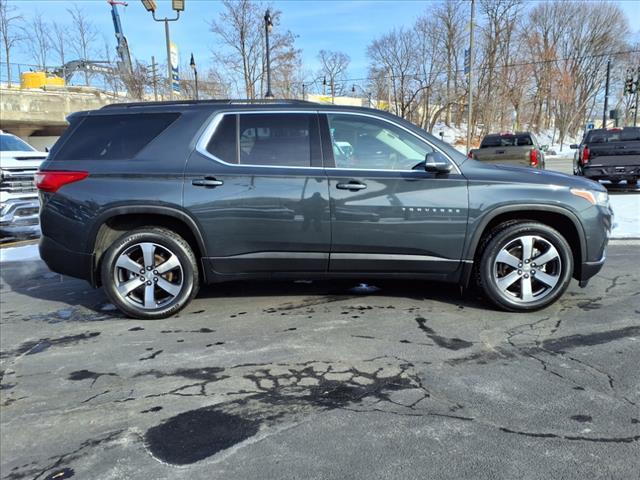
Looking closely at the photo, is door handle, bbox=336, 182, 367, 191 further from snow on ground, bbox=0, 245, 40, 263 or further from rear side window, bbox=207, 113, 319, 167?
snow on ground, bbox=0, 245, 40, 263

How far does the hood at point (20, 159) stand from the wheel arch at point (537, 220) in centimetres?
835

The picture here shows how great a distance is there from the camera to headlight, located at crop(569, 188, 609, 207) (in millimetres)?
4188

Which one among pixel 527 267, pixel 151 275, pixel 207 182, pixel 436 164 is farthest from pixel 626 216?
pixel 151 275

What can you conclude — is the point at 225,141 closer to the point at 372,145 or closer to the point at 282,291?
the point at 372,145

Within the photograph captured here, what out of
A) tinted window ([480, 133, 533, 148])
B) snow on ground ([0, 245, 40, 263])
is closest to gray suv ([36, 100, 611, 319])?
snow on ground ([0, 245, 40, 263])

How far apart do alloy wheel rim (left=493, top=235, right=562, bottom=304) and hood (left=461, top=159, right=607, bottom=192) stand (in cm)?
50

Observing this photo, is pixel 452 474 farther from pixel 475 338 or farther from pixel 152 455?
pixel 475 338

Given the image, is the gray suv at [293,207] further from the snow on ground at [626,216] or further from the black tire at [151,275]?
the snow on ground at [626,216]

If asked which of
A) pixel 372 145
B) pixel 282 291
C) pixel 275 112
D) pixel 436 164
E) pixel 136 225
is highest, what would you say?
pixel 275 112

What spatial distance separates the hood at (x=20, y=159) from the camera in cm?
890

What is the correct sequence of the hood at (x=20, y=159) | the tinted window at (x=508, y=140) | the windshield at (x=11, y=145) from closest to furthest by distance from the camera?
the hood at (x=20, y=159) < the windshield at (x=11, y=145) < the tinted window at (x=508, y=140)

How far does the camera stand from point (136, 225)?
446 cm

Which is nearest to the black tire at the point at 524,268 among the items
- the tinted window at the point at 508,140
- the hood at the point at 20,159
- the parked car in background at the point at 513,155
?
the hood at the point at 20,159

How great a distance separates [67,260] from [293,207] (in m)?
2.11
